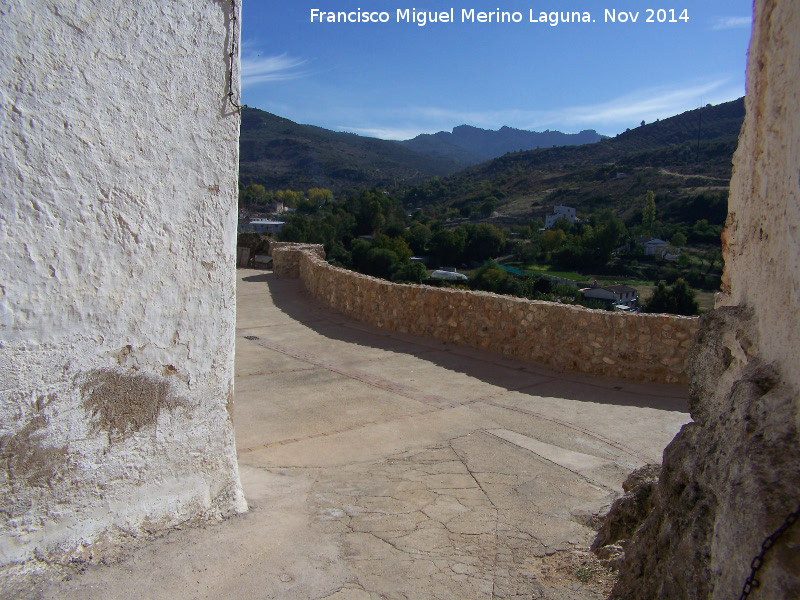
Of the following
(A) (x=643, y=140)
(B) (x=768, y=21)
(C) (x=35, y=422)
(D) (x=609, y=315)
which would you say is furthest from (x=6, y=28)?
(A) (x=643, y=140)

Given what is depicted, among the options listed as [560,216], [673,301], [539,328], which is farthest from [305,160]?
[539,328]

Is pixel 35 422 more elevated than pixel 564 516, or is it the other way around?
pixel 35 422

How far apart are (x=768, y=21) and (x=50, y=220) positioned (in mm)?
3224

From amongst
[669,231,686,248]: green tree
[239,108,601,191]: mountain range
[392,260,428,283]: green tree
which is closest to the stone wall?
[392,260,428,283]: green tree

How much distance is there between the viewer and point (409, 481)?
4438 mm

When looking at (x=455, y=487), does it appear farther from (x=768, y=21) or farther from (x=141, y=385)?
(x=768, y=21)

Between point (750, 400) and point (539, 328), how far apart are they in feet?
20.4

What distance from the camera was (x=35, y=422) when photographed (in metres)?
2.86

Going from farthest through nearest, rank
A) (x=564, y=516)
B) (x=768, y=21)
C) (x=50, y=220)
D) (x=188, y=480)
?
1. (x=564, y=516)
2. (x=188, y=480)
3. (x=50, y=220)
4. (x=768, y=21)

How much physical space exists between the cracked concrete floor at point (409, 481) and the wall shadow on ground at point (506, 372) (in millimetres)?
38

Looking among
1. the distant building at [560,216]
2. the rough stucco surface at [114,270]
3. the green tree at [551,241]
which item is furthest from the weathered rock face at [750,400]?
→ the distant building at [560,216]

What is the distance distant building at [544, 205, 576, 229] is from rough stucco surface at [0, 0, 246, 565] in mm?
53219

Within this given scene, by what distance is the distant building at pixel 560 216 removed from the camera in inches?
2174

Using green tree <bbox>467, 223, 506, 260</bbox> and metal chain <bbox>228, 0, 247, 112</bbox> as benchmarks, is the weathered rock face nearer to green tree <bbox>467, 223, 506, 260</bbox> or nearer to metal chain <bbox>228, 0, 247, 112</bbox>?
metal chain <bbox>228, 0, 247, 112</bbox>
